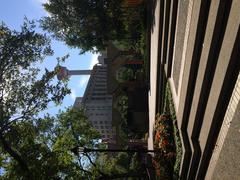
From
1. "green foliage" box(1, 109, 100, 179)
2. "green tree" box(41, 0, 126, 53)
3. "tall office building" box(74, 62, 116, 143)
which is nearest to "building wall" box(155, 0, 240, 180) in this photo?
"green foliage" box(1, 109, 100, 179)

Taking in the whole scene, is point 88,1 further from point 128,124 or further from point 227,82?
point 227,82

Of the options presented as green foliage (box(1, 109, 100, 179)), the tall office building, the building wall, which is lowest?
the tall office building

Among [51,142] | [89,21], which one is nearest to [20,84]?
[51,142]

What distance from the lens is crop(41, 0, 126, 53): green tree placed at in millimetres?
38219

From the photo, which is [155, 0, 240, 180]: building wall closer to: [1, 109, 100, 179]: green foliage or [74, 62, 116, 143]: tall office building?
[1, 109, 100, 179]: green foliage

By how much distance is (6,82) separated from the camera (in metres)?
21.5

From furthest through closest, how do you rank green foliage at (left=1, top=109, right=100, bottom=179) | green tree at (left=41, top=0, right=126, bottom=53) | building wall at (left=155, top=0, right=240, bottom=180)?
green tree at (left=41, top=0, right=126, bottom=53)
green foliage at (left=1, top=109, right=100, bottom=179)
building wall at (left=155, top=0, right=240, bottom=180)

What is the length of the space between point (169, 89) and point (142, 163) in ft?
11.7

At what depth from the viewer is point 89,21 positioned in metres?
38.3

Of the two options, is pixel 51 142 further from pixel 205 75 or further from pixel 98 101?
pixel 98 101

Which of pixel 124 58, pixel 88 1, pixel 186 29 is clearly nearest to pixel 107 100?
pixel 124 58

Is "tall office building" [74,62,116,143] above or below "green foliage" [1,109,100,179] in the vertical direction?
below

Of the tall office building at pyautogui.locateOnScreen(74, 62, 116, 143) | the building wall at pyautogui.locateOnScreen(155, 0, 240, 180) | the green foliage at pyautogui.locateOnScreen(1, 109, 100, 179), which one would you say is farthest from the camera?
the tall office building at pyautogui.locateOnScreen(74, 62, 116, 143)

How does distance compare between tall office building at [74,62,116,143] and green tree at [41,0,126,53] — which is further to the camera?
tall office building at [74,62,116,143]
